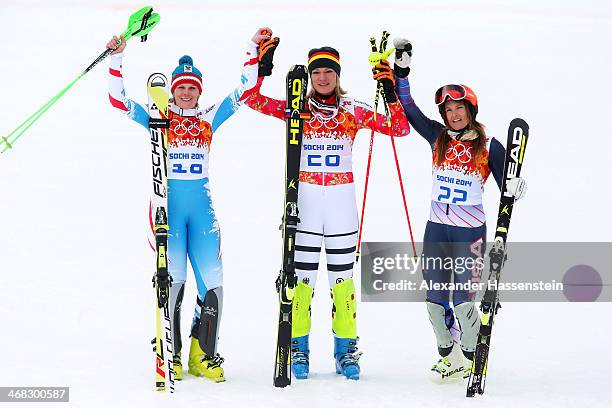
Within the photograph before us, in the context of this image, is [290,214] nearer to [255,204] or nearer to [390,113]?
[390,113]

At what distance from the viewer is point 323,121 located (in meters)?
4.99

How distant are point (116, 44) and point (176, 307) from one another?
1460 mm

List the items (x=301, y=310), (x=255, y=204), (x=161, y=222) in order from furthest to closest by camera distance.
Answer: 1. (x=255, y=204)
2. (x=301, y=310)
3. (x=161, y=222)

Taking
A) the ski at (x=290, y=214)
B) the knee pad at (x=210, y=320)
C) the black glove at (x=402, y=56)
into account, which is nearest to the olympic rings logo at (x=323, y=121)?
the ski at (x=290, y=214)

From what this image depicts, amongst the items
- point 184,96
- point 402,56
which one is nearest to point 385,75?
point 402,56

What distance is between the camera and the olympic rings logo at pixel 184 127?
491 cm

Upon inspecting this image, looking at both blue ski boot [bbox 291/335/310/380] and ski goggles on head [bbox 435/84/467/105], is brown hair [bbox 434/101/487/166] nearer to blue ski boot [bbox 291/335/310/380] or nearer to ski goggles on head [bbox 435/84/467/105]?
ski goggles on head [bbox 435/84/467/105]

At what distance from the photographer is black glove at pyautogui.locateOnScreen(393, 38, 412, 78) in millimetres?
4832

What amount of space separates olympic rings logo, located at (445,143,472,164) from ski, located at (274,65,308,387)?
82cm

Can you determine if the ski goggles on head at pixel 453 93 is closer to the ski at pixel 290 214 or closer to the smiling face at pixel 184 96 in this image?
the ski at pixel 290 214

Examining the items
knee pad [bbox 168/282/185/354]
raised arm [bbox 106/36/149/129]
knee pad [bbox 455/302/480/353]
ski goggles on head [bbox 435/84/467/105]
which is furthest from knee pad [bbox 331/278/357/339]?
raised arm [bbox 106/36/149/129]

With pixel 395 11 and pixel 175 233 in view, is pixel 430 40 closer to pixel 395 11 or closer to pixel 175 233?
pixel 395 11

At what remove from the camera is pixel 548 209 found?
947cm

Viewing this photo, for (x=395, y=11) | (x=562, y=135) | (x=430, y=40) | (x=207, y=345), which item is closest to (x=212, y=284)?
(x=207, y=345)
